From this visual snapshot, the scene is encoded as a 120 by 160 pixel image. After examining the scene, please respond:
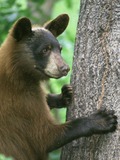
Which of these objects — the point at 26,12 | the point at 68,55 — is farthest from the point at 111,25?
the point at 68,55

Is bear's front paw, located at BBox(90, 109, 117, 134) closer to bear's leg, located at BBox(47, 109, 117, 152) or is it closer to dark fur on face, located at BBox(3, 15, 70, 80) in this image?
bear's leg, located at BBox(47, 109, 117, 152)

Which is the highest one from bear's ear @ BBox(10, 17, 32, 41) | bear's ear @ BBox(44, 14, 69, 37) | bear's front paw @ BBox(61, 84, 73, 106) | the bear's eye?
bear's ear @ BBox(10, 17, 32, 41)

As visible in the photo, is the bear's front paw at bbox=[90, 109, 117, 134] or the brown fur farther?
the brown fur

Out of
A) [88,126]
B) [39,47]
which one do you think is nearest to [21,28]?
[39,47]

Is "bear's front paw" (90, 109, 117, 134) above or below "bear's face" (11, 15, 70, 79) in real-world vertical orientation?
below

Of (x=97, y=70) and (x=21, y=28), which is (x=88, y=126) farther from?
(x=21, y=28)

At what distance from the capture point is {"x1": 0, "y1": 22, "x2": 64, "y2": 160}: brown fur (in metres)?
5.72

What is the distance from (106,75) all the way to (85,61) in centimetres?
28

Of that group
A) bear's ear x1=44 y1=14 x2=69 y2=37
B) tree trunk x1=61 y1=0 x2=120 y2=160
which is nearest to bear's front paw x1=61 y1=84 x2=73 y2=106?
tree trunk x1=61 y1=0 x2=120 y2=160

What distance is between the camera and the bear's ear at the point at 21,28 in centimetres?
566

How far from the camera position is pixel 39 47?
5.77 metres

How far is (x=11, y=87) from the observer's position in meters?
5.78

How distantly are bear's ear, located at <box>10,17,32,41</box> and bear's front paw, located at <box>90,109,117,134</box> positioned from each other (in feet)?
3.56

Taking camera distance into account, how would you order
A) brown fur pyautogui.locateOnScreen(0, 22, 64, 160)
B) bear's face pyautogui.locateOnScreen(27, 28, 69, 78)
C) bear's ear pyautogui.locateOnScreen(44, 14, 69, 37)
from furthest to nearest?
bear's ear pyautogui.locateOnScreen(44, 14, 69, 37), brown fur pyautogui.locateOnScreen(0, 22, 64, 160), bear's face pyautogui.locateOnScreen(27, 28, 69, 78)
